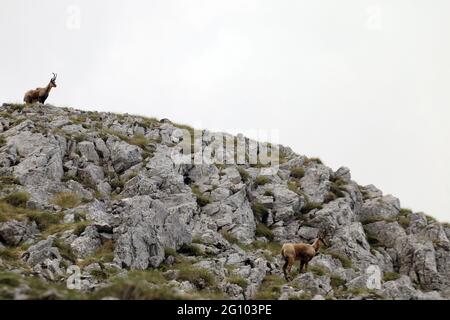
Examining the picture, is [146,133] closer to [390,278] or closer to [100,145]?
[100,145]

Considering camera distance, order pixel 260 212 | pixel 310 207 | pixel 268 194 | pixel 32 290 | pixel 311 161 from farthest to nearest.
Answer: pixel 311 161, pixel 268 194, pixel 310 207, pixel 260 212, pixel 32 290

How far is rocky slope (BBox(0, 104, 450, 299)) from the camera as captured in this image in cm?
2141

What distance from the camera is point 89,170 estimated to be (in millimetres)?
32594

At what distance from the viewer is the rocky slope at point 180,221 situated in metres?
21.4

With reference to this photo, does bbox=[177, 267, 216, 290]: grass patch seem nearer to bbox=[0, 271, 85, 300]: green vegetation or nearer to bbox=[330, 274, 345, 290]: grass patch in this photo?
bbox=[330, 274, 345, 290]: grass patch

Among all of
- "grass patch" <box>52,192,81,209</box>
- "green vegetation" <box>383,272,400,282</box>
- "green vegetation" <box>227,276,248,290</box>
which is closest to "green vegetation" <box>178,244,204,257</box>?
"green vegetation" <box>227,276,248,290</box>

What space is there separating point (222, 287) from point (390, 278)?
12.1 metres

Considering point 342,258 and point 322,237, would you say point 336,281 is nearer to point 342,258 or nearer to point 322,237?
point 342,258

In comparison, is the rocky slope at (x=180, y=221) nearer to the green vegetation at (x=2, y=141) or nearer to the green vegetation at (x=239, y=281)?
the green vegetation at (x=239, y=281)

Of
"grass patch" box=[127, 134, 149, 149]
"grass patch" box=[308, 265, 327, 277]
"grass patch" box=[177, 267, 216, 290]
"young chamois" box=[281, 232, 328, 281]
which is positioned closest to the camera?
"grass patch" box=[177, 267, 216, 290]

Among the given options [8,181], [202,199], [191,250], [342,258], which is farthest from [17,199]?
[342,258]

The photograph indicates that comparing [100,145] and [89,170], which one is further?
[100,145]

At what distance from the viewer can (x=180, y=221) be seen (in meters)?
27.1

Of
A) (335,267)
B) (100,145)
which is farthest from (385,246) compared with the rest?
(100,145)
